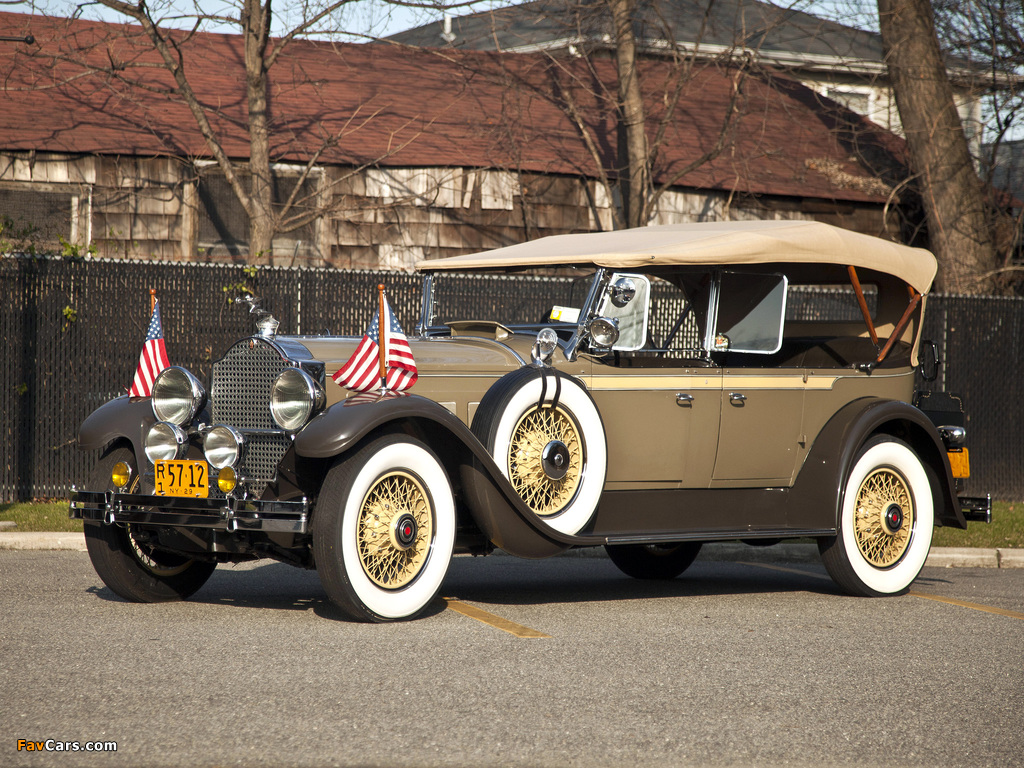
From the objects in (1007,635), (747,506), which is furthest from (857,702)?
(747,506)

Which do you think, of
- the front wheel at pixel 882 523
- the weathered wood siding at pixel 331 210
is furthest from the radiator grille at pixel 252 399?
the weathered wood siding at pixel 331 210

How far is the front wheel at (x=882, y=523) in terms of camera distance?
6.88m

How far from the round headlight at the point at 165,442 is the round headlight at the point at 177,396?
0.11 metres

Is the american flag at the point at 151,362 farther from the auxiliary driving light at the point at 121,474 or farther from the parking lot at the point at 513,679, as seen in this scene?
the parking lot at the point at 513,679

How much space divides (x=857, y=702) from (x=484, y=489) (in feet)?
6.67

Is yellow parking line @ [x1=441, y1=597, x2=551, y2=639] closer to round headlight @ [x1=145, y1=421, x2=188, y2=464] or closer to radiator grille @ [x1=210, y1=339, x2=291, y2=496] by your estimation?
radiator grille @ [x1=210, y1=339, x2=291, y2=496]

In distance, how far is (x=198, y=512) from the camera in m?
5.42

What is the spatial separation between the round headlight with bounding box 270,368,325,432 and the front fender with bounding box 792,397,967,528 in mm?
2913

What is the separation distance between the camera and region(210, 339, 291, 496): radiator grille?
18.9 feet

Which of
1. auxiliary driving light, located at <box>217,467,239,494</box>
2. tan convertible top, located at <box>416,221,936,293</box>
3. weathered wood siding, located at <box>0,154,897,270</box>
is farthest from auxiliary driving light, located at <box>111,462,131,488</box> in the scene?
weathered wood siding, located at <box>0,154,897,270</box>

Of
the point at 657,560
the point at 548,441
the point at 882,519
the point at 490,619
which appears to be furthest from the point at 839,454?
the point at 490,619

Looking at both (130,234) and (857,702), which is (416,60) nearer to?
(130,234)

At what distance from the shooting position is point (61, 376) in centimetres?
1046

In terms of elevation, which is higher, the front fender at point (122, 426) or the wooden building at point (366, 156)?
the wooden building at point (366, 156)
